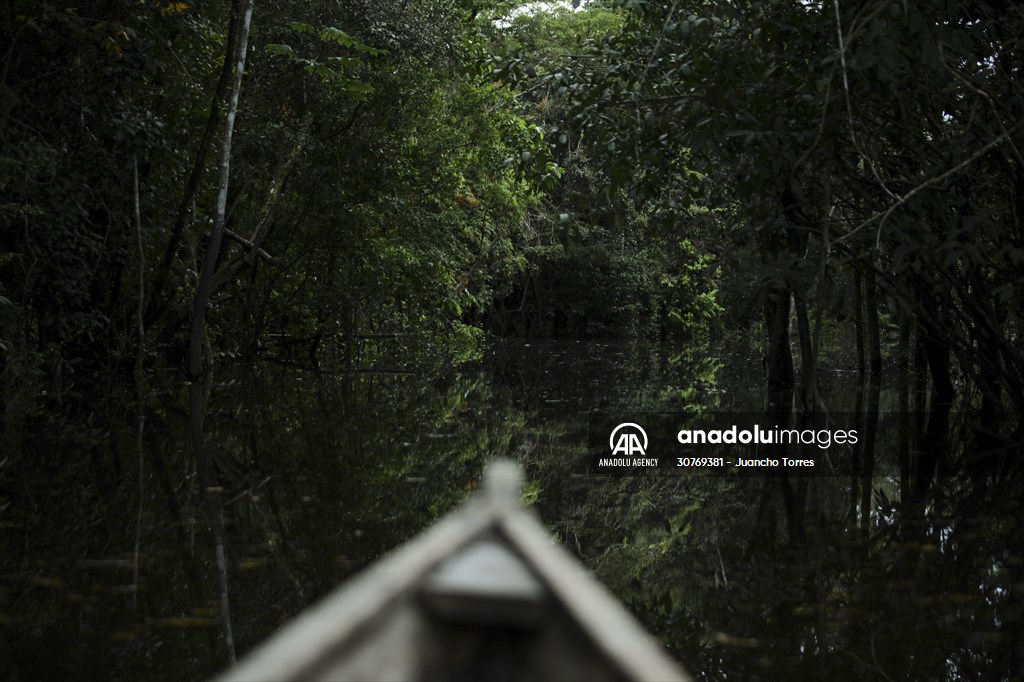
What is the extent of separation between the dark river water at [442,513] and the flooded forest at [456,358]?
0.04 meters

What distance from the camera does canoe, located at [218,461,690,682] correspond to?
57.6 inches

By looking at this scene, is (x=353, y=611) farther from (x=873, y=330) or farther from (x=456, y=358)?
(x=456, y=358)

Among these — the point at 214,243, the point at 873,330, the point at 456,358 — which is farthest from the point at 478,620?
the point at 456,358

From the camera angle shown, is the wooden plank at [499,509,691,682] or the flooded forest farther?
the flooded forest

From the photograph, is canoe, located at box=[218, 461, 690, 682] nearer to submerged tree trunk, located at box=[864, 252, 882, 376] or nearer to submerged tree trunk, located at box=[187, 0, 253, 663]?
submerged tree trunk, located at box=[187, 0, 253, 663]

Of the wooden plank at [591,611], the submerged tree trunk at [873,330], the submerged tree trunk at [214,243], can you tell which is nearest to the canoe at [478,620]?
the wooden plank at [591,611]

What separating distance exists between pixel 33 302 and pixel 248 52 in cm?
571

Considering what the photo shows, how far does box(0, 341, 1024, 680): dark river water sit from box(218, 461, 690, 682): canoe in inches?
118

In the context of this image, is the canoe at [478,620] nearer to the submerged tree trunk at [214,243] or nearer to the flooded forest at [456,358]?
the flooded forest at [456,358]

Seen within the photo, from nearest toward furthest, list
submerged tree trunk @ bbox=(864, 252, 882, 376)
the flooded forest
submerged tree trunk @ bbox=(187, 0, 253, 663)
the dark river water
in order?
1. the dark river water
2. the flooded forest
3. submerged tree trunk @ bbox=(187, 0, 253, 663)
4. submerged tree trunk @ bbox=(864, 252, 882, 376)

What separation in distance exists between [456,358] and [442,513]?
1891 cm

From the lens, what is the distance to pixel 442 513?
737cm

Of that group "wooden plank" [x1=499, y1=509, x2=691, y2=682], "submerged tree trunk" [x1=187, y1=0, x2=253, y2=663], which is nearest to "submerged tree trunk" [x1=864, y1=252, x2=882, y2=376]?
"submerged tree trunk" [x1=187, y1=0, x2=253, y2=663]

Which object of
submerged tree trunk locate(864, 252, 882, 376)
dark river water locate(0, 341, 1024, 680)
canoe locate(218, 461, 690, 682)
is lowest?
dark river water locate(0, 341, 1024, 680)
